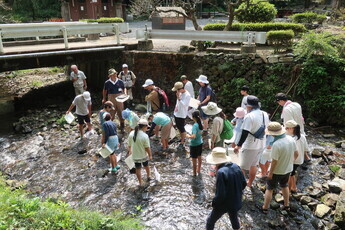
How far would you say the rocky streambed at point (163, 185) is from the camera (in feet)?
19.5

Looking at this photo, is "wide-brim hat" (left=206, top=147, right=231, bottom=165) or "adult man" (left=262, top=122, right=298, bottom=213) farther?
"adult man" (left=262, top=122, right=298, bottom=213)

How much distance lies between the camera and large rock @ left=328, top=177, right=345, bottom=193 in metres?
6.55

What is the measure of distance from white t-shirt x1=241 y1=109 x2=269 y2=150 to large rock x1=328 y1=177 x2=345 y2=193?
1.99m

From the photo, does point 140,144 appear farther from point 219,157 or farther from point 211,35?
point 211,35

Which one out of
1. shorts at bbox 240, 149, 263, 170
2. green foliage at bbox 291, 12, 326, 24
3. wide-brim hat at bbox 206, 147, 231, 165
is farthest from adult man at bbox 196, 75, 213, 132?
green foliage at bbox 291, 12, 326, 24

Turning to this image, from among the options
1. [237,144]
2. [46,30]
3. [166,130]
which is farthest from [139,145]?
[46,30]

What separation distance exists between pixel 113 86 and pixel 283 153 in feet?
21.6

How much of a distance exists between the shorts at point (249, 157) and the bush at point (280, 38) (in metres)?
7.03

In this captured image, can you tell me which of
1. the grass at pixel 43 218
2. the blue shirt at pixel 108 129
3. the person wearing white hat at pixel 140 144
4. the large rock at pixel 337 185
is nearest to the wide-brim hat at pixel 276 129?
the large rock at pixel 337 185

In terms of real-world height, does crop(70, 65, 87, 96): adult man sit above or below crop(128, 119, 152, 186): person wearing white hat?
above

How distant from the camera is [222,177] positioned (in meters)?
4.56

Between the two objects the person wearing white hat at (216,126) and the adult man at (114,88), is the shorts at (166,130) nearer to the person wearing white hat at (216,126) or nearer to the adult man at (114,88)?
the person wearing white hat at (216,126)

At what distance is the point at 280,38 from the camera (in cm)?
1202

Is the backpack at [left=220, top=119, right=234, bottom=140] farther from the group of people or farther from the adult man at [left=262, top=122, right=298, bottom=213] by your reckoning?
the adult man at [left=262, top=122, right=298, bottom=213]
